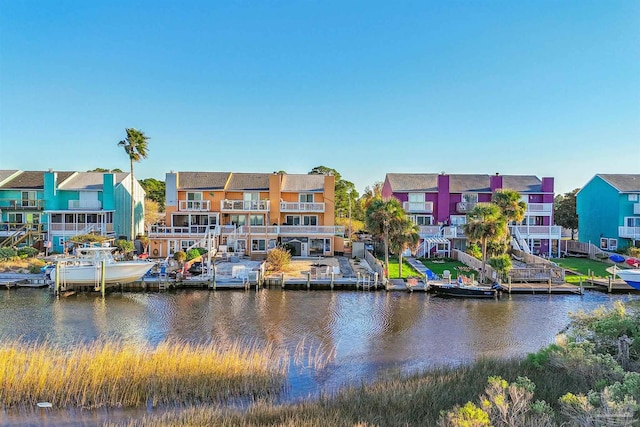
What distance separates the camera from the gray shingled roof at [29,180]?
41.1 meters

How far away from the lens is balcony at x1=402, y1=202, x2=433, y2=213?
41250 mm

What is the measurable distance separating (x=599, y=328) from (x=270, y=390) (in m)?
9.86

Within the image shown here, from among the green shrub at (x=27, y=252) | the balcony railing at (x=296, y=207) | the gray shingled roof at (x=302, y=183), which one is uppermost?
the gray shingled roof at (x=302, y=183)

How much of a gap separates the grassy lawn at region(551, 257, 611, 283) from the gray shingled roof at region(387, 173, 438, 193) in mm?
13244

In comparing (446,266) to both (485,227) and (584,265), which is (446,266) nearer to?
(485,227)

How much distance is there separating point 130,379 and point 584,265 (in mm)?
36716

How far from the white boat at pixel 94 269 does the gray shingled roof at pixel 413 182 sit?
25.6 meters

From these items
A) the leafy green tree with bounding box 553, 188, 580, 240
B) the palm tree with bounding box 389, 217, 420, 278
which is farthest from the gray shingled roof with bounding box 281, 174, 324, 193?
the leafy green tree with bounding box 553, 188, 580, 240

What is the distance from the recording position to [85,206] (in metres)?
39.8

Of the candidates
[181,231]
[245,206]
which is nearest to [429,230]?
[245,206]

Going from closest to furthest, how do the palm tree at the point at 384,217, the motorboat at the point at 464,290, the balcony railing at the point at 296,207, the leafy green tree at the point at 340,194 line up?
1. the motorboat at the point at 464,290
2. the palm tree at the point at 384,217
3. the balcony railing at the point at 296,207
4. the leafy green tree at the point at 340,194

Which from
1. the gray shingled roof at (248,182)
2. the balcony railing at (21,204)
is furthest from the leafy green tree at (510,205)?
the balcony railing at (21,204)

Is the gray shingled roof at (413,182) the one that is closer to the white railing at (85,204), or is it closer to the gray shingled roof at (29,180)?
the white railing at (85,204)

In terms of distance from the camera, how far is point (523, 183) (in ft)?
141
